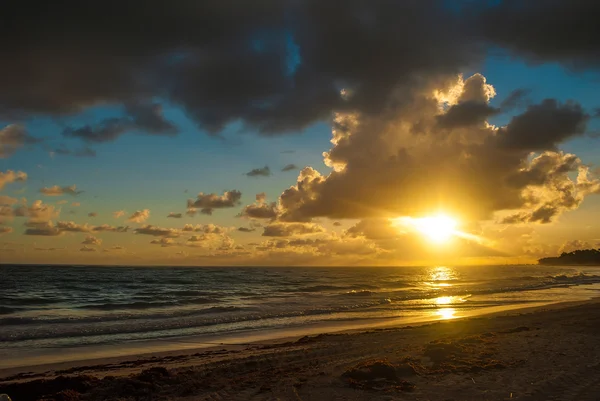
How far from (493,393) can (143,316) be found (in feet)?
72.7

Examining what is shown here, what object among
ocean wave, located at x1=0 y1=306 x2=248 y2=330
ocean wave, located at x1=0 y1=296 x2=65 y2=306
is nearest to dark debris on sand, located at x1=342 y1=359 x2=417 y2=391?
ocean wave, located at x1=0 y1=306 x2=248 y2=330

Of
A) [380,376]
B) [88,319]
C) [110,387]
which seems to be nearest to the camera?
[110,387]

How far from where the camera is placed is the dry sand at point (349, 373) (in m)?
9.51

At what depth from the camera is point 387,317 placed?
1038 inches

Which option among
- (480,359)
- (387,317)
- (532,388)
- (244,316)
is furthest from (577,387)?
(244,316)

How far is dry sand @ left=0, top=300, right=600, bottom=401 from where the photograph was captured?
9.51m

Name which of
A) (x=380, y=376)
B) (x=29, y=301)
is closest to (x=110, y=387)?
(x=380, y=376)

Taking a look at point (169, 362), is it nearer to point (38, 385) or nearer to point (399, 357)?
point (38, 385)

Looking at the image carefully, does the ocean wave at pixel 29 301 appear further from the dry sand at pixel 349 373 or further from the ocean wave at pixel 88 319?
the dry sand at pixel 349 373

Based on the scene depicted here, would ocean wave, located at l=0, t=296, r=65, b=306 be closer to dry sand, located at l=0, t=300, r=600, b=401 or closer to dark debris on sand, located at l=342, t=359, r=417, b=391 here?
dry sand, located at l=0, t=300, r=600, b=401

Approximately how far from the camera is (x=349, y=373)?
10812 millimetres

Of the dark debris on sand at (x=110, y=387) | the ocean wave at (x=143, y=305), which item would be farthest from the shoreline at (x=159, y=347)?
the ocean wave at (x=143, y=305)

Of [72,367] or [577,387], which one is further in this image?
[72,367]

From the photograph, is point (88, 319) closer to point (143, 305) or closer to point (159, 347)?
point (143, 305)
